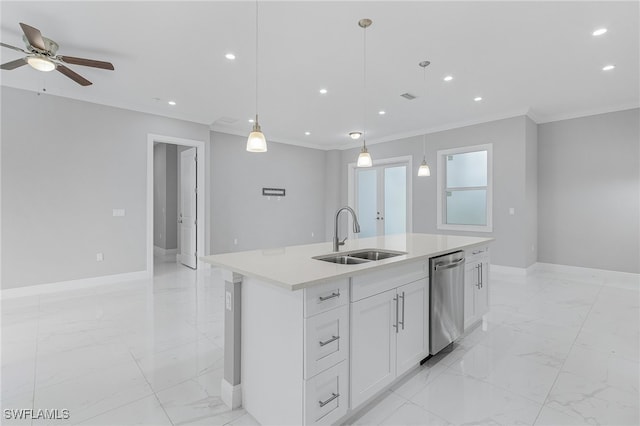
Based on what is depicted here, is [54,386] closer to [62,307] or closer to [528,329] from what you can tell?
[62,307]

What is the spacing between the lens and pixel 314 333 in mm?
1517

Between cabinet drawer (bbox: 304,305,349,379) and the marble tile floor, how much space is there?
1.66 ft

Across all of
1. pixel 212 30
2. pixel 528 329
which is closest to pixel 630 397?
pixel 528 329

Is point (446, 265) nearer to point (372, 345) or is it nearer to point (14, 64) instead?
point (372, 345)

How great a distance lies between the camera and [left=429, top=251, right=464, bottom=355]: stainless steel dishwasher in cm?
234

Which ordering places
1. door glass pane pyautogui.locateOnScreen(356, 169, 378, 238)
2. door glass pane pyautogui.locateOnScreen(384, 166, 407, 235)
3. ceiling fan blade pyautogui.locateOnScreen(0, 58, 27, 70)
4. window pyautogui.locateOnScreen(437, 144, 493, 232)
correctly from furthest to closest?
door glass pane pyautogui.locateOnScreen(356, 169, 378, 238) < door glass pane pyautogui.locateOnScreen(384, 166, 407, 235) < window pyautogui.locateOnScreen(437, 144, 493, 232) < ceiling fan blade pyautogui.locateOnScreen(0, 58, 27, 70)

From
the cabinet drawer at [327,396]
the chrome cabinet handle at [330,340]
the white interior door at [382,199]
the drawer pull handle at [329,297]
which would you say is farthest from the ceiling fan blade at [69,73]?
the white interior door at [382,199]

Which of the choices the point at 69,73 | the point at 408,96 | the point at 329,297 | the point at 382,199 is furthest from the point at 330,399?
the point at 382,199

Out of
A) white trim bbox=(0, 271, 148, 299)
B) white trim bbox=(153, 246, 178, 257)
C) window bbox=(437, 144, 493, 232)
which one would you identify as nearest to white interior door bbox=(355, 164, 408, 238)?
window bbox=(437, 144, 493, 232)

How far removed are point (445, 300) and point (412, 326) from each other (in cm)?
45

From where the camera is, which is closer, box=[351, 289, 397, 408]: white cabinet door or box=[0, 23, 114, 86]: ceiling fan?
box=[351, 289, 397, 408]: white cabinet door

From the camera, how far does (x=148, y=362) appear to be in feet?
7.95

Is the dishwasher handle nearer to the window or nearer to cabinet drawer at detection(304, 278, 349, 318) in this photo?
cabinet drawer at detection(304, 278, 349, 318)

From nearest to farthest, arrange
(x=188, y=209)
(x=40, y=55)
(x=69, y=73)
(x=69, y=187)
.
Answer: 1. (x=40, y=55)
2. (x=69, y=73)
3. (x=69, y=187)
4. (x=188, y=209)
